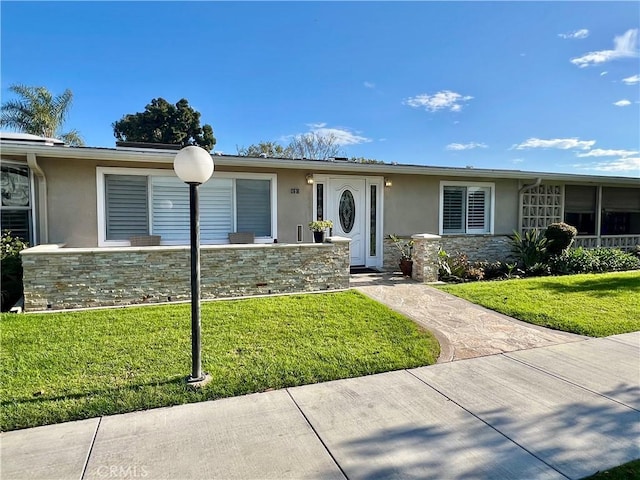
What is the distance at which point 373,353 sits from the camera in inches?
172

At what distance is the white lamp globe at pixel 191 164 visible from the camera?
3576 mm

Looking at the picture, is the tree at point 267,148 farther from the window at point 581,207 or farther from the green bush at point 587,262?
the green bush at point 587,262

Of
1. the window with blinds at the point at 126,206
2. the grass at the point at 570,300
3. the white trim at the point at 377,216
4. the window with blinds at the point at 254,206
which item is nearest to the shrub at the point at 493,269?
the grass at the point at 570,300

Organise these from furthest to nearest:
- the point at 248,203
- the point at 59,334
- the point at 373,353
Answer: the point at 248,203 < the point at 59,334 < the point at 373,353

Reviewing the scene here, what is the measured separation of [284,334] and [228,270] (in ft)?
7.78

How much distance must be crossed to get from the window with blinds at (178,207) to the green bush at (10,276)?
162cm

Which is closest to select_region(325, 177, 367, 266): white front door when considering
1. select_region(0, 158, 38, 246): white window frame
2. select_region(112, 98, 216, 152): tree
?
select_region(0, 158, 38, 246): white window frame

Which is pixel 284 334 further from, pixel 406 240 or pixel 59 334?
pixel 406 240

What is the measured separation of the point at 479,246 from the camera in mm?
10641

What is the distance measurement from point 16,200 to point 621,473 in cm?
959

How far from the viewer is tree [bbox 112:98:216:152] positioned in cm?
3031

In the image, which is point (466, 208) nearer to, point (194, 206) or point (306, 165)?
point (306, 165)

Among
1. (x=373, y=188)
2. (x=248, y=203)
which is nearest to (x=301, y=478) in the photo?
(x=248, y=203)

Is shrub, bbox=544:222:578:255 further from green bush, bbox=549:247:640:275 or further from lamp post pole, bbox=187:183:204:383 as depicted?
lamp post pole, bbox=187:183:204:383
